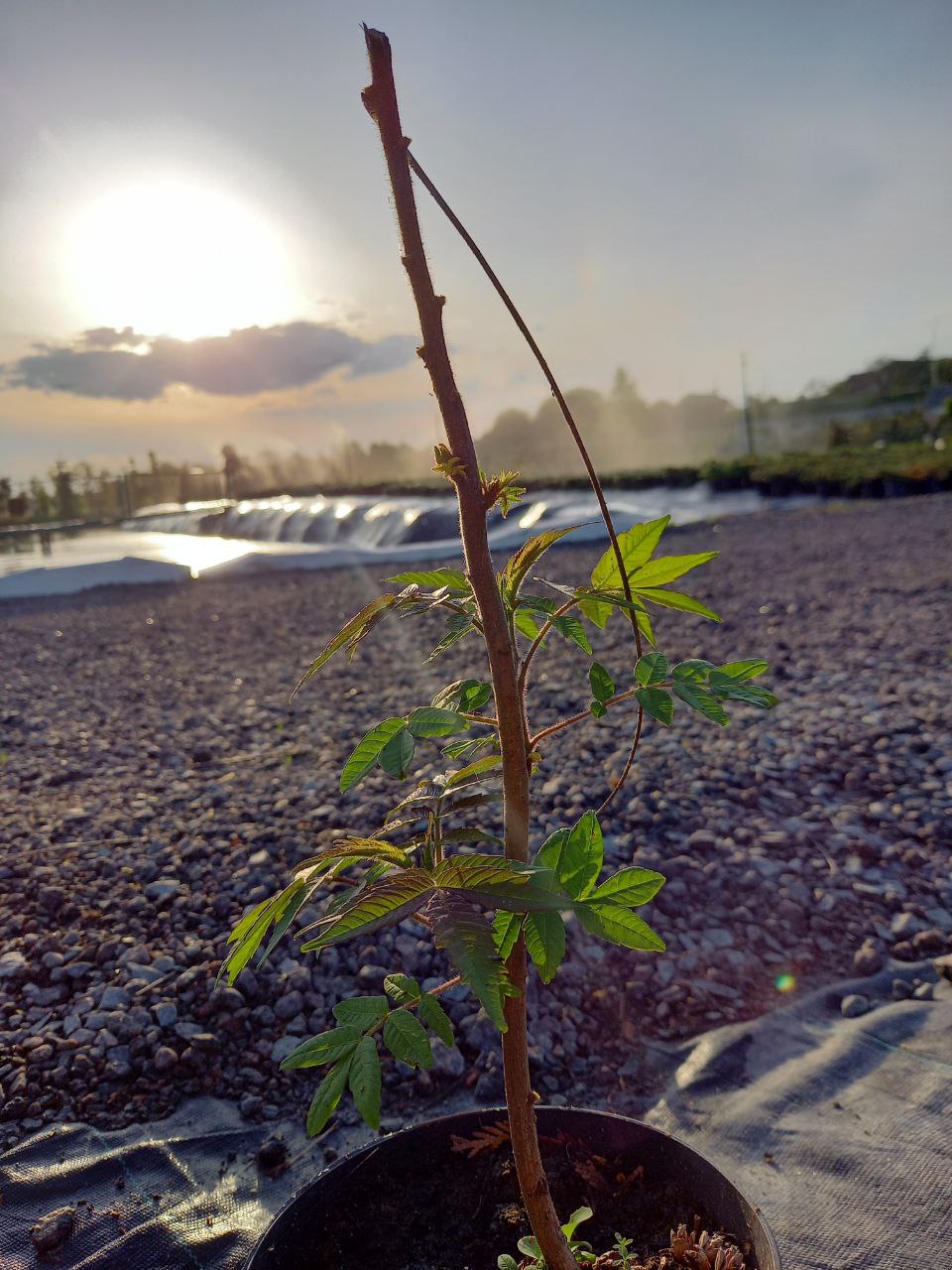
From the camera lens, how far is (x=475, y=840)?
94cm

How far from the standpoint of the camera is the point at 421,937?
246 centimetres

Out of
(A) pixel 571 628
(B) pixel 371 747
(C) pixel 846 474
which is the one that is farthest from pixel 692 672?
(C) pixel 846 474

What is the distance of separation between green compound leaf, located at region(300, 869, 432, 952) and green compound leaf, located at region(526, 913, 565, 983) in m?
0.11

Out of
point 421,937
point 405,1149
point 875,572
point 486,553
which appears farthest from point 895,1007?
point 875,572

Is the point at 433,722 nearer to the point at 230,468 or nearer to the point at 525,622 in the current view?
the point at 525,622

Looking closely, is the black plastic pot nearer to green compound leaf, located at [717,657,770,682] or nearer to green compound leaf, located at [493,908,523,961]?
green compound leaf, located at [493,908,523,961]

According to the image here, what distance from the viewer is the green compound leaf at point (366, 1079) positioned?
76 centimetres

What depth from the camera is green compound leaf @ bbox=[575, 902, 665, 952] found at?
34.3 inches

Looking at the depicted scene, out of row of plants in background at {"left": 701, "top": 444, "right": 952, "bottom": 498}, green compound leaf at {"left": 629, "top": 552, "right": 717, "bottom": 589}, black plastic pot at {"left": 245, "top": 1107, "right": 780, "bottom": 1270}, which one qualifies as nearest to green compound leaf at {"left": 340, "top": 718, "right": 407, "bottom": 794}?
green compound leaf at {"left": 629, "top": 552, "right": 717, "bottom": 589}

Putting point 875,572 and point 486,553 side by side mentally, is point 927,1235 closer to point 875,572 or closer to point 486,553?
point 486,553

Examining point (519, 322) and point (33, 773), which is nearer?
point (519, 322)

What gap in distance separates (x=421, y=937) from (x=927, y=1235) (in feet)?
4.41

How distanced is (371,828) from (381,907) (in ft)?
7.65

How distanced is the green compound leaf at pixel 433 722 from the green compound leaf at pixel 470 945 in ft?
0.55
